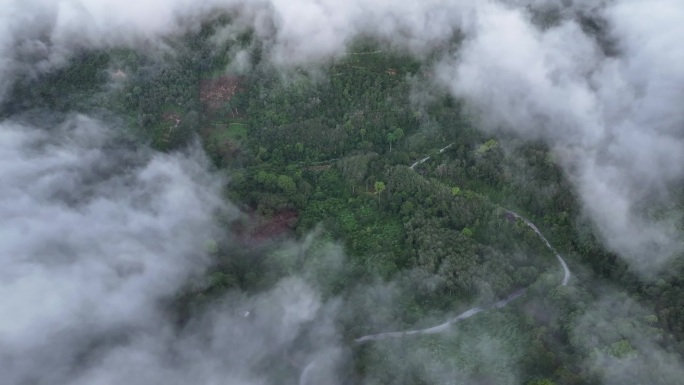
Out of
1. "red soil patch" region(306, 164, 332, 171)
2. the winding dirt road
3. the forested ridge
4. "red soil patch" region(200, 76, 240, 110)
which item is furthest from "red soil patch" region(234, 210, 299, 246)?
"red soil patch" region(200, 76, 240, 110)

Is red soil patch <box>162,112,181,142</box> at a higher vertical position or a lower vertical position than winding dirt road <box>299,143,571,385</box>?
higher


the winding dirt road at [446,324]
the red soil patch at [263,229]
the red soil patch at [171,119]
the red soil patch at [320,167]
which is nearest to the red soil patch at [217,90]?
the red soil patch at [171,119]

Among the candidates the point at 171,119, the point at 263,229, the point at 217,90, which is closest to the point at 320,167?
the point at 263,229

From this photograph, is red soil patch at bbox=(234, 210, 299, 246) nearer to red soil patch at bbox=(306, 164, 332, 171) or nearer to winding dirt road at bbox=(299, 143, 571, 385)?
red soil patch at bbox=(306, 164, 332, 171)

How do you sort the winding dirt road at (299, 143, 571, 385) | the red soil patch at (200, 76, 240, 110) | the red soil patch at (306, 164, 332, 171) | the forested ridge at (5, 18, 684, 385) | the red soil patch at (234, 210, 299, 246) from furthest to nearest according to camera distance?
1. the red soil patch at (200, 76, 240, 110)
2. the red soil patch at (306, 164, 332, 171)
3. the red soil patch at (234, 210, 299, 246)
4. the winding dirt road at (299, 143, 571, 385)
5. the forested ridge at (5, 18, 684, 385)

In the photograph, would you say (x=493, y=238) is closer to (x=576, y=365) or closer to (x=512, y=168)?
(x=512, y=168)

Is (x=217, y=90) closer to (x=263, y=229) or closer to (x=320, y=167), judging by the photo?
(x=320, y=167)

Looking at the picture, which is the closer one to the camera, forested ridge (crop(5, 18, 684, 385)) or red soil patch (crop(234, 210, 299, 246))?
forested ridge (crop(5, 18, 684, 385))

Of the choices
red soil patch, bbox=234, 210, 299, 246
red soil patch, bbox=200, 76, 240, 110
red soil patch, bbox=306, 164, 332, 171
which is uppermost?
red soil patch, bbox=200, 76, 240, 110
